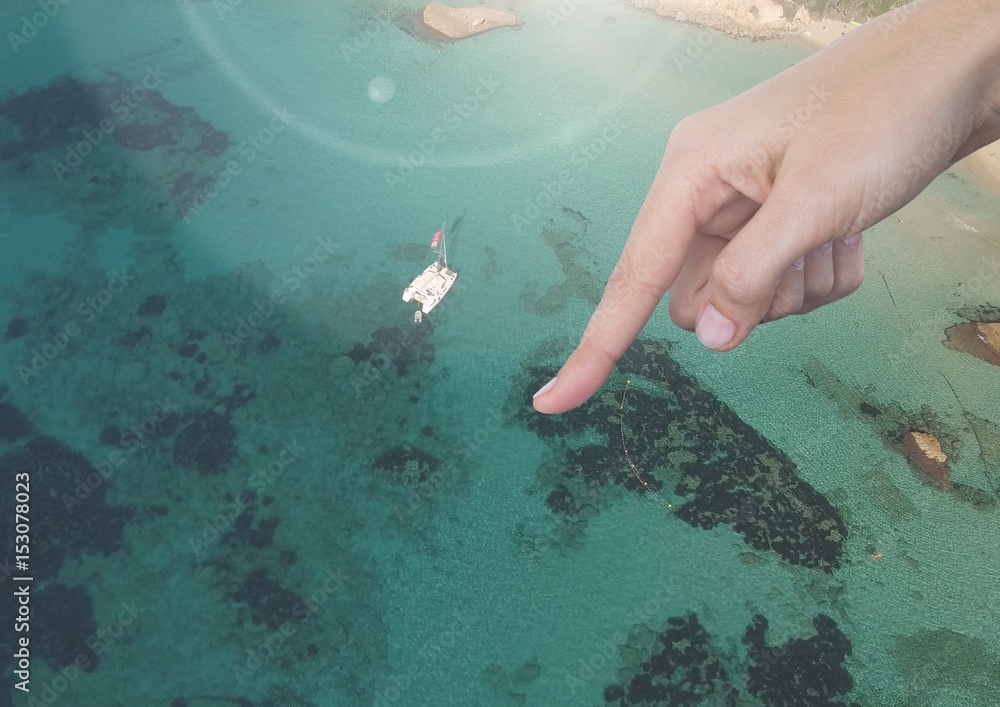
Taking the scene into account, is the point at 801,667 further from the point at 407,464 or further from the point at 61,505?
the point at 61,505

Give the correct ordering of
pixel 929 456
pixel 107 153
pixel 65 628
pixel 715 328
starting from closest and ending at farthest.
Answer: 1. pixel 715 328
2. pixel 65 628
3. pixel 929 456
4. pixel 107 153

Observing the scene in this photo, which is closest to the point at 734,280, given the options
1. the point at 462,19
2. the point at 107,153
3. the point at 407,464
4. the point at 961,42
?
the point at 961,42

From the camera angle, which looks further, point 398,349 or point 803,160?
point 398,349

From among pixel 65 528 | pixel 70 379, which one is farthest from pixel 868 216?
pixel 70 379

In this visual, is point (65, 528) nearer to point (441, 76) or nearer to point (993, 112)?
point (993, 112)

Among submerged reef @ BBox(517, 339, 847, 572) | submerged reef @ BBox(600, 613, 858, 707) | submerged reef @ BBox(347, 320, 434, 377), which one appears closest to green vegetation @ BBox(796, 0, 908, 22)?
submerged reef @ BBox(517, 339, 847, 572)

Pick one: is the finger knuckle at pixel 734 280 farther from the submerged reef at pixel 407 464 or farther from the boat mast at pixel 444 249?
the boat mast at pixel 444 249
